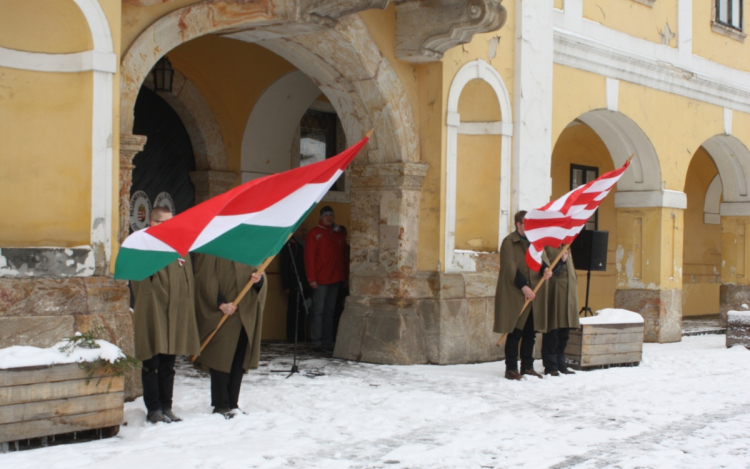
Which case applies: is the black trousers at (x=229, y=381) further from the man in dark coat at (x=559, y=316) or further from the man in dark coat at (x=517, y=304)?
the man in dark coat at (x=559, y=316)

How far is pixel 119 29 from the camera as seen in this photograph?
22.6ft

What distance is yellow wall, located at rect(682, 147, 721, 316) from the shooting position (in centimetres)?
1914

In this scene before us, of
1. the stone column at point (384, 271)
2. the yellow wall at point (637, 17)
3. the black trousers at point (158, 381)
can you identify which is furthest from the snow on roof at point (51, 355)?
the yellow wall at point (637, 17)

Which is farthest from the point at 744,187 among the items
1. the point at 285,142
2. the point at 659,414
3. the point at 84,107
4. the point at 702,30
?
the point at 84,107

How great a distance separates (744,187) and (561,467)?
12059mm

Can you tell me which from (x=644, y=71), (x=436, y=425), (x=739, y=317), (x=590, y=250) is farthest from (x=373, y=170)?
(x=739, y=317)

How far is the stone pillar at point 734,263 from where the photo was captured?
53.3 ft

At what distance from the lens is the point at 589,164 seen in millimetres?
16516

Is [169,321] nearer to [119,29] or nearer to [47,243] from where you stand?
[47,243]

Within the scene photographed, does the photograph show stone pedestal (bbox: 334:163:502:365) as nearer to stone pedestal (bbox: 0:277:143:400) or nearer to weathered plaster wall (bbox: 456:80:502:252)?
weathered plaster wall (bbox: 456:80:502:252)

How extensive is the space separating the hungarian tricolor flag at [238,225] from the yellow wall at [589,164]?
10.2 m

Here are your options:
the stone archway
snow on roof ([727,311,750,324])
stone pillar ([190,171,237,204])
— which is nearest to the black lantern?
stone pillar ([190,171,237,204])

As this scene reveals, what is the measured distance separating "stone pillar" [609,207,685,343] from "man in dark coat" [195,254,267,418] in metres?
8.38

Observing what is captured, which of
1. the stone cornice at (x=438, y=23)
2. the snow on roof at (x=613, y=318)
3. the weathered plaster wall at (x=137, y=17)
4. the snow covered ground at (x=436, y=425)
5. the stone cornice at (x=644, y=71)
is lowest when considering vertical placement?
the snow covered ground at (x=436, y=425)
